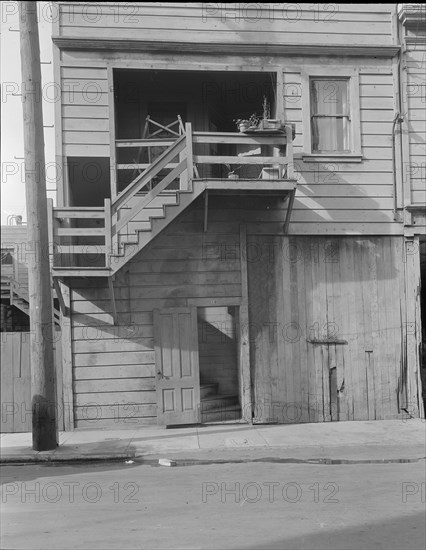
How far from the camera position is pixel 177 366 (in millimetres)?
10898

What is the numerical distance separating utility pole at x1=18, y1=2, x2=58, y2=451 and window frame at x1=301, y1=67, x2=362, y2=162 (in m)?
5.11

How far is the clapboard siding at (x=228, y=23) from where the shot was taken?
436 inches

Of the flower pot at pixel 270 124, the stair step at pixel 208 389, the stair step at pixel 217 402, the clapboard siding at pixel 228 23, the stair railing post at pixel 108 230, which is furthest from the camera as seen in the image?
the stair step at pixel 208 389

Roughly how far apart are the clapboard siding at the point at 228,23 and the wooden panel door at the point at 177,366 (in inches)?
212

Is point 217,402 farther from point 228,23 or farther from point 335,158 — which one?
point 228,23

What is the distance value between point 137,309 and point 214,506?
17.5 ft

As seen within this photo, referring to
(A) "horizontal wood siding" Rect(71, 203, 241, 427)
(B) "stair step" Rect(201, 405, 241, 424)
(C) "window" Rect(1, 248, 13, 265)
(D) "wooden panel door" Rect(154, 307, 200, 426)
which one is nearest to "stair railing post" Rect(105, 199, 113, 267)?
(A) "horizontal wood siding" Rect(71, 203, 241, 427)

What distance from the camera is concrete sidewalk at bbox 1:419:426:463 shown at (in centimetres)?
862

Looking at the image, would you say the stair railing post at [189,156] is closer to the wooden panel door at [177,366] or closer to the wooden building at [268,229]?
the wooden building at [268,229]

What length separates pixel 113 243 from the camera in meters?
11.2

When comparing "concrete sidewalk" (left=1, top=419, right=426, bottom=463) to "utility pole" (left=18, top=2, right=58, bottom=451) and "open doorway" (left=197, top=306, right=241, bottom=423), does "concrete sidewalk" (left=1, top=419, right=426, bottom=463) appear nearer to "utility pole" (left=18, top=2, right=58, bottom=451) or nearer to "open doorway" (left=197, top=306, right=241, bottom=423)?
"utility pole" (left=18, top=2, right=58, bottom=451)

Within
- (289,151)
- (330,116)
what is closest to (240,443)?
(289,151)

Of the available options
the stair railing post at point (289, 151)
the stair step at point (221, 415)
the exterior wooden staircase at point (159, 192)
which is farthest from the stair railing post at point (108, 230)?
the stair step at point (221, 415)

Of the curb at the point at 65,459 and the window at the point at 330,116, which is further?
the window at the point at 330,116
